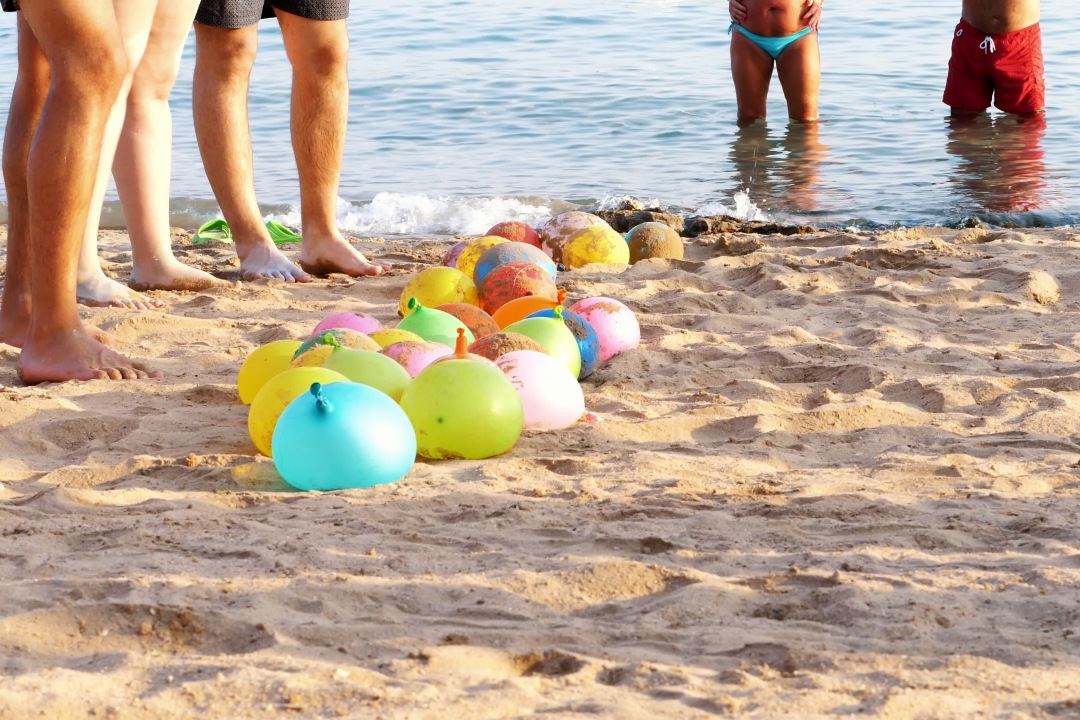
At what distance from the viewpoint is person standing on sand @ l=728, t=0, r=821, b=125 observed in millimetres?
9055

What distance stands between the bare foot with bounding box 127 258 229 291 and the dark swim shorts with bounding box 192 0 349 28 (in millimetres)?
1076

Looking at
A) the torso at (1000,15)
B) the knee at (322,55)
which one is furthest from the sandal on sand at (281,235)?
the torso at (1000,15)

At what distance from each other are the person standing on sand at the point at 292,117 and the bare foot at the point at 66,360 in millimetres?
1631

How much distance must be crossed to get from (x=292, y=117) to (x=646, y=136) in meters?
5.44

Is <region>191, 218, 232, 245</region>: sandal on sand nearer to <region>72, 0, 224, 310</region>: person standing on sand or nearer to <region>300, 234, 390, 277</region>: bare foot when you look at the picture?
<region>300, 234, 390, 277</region>: bare foot

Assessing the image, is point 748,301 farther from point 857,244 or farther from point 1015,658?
point 1015,658

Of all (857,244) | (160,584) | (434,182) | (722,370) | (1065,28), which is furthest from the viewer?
(1065,28)

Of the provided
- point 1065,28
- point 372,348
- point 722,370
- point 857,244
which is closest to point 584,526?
point 372,348

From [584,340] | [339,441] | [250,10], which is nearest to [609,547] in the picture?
[339,441]

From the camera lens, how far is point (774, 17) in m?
9.05

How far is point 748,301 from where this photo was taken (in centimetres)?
521

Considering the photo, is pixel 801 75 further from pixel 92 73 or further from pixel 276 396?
pixel 276 396

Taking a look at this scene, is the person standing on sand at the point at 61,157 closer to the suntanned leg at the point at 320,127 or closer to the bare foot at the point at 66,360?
the bare foot at the point at 66,360

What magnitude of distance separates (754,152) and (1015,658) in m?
7.73
